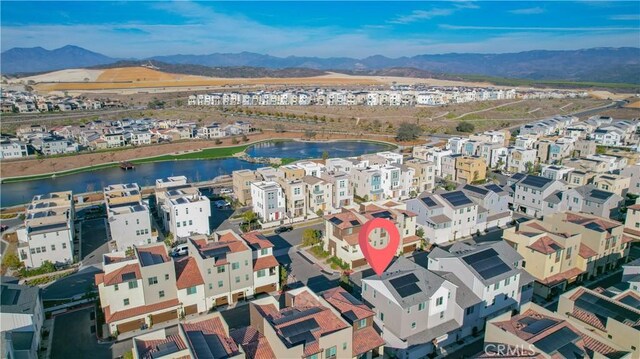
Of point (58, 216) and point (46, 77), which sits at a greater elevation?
point (46, 77)

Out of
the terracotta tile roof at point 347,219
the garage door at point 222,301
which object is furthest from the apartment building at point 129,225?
the terracotta tile roof at point 347,219

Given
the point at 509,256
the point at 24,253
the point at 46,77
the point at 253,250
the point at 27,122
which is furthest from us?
the point at 46,77

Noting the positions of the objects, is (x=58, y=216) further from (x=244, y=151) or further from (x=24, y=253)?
(x=244, y=151)

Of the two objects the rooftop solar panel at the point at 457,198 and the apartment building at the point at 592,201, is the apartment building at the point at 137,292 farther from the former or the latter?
the apartment building at the point at 592,201

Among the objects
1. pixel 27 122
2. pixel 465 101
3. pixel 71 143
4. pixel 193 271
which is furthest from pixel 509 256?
pixel 465 101

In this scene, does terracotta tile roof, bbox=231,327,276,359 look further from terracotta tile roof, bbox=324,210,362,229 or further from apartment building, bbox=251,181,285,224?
apartment building, bbox=251,181,285,224

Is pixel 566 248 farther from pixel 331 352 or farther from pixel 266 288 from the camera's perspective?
pixel 266 288
